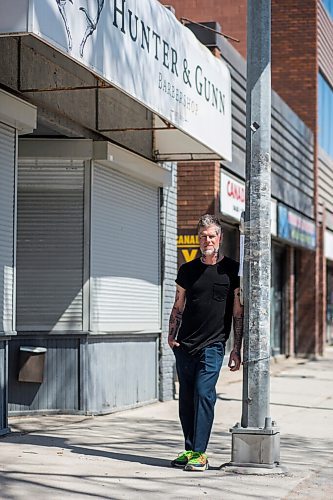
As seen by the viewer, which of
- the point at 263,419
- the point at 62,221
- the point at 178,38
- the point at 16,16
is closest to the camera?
the point at 16,16

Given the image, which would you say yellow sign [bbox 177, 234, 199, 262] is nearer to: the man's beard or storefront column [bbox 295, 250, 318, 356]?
the man's beard

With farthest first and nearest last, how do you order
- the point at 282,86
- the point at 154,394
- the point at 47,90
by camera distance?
the point at 282,86
the point at 154,394
the point at 47,90

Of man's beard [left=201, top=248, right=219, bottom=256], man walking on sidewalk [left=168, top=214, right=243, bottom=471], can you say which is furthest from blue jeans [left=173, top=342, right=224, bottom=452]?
man's beard [left=201, top=248, right=219, bottom=256]

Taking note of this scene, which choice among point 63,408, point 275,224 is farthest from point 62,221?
point 275,224

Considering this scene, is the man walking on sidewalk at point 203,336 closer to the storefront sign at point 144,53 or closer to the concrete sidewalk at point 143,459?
the concrete sidewalk at point 143,459

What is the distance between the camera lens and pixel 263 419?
8.22 m

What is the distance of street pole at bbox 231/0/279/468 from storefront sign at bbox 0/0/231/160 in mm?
1306

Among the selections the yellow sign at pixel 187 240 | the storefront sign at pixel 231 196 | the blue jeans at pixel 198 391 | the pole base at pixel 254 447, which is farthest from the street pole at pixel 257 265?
the storefront sign at pixel 231 196

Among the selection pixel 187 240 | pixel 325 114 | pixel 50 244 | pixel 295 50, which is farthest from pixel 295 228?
pixel 50 244

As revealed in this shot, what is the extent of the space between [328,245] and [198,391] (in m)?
21.6

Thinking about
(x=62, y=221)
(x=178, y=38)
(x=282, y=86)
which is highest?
(x=282, y=86)

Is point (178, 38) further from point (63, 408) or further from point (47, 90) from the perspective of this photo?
point (63, 408)

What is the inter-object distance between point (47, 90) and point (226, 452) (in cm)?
382

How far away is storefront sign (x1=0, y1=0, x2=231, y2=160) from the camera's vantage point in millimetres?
7781
